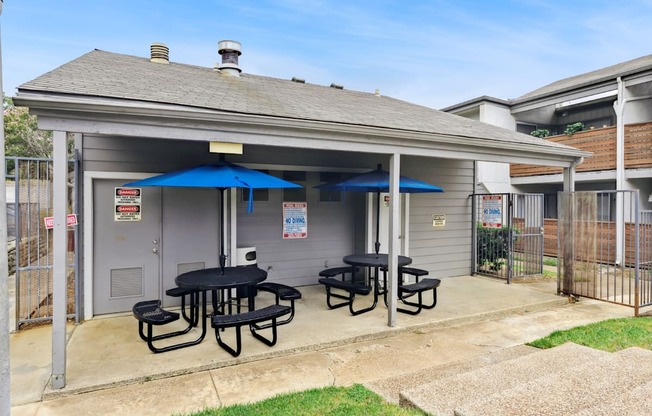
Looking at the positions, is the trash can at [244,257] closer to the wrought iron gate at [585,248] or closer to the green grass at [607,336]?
the green grass at [607,336]

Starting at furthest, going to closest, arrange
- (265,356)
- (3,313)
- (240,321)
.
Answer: (265,356)
(240,321)
(3,313)

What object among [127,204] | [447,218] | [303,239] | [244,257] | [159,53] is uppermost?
[159,53]

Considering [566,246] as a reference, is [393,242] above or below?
above

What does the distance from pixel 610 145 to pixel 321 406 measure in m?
11.7

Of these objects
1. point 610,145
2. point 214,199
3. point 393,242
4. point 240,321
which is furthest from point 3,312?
point 610,145

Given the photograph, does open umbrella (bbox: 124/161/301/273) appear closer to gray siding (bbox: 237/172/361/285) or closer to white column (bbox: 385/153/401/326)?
white column (bbox: 385/153/401/326)

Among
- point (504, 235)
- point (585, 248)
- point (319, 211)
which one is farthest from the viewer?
point (504, 235)

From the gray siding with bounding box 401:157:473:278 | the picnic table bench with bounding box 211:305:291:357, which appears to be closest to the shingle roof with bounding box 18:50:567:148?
the gray siding with bounding box 401:157:473:278

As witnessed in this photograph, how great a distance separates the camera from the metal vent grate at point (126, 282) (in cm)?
549

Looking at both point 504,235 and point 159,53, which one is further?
point 504,235

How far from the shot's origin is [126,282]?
18.2ft

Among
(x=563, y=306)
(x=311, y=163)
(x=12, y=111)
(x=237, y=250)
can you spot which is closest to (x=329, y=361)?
(x=237, y=250)

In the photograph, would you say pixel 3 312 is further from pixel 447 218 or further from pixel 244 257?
pixel 447 218

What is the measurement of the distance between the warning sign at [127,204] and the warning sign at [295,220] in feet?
7.75
